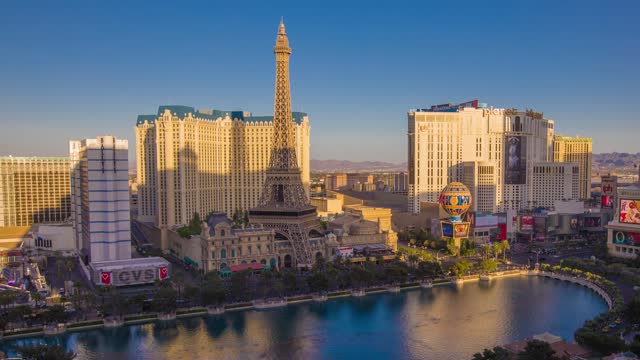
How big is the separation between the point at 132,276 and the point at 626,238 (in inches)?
2218

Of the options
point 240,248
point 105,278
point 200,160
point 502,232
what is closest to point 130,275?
point 105,278

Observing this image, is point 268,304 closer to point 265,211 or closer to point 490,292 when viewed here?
point 265,211

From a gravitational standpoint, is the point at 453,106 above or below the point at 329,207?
above

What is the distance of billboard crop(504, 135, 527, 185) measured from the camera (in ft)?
343

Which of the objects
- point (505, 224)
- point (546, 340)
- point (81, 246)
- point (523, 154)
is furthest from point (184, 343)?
point (523, 154)

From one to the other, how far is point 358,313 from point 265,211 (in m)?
20.7

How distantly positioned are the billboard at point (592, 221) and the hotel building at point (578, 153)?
131ft

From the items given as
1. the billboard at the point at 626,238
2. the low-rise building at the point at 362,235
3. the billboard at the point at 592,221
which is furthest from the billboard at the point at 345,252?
the billboard at the point at 592,221

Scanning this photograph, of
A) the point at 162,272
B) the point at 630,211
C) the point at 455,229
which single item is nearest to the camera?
the point at 162,272

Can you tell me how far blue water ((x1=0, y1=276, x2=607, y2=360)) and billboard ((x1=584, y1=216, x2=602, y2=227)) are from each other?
3721 cm

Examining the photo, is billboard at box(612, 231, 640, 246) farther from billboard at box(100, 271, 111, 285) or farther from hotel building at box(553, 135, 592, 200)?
hotel building at box(553, 135, 592, 200)

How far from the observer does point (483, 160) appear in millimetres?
104188

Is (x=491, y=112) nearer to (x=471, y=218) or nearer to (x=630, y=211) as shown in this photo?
(x=471, y=218)

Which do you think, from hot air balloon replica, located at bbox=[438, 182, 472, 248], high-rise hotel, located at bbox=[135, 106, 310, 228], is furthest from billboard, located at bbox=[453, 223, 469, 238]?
high-rise hotel, located at bbox=[135, 106, 310, 228]
